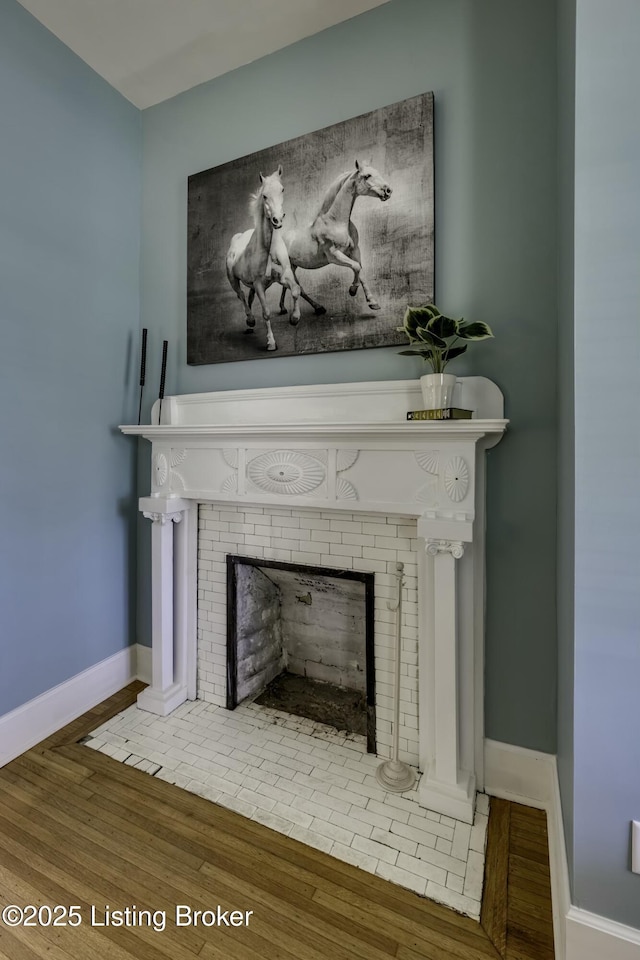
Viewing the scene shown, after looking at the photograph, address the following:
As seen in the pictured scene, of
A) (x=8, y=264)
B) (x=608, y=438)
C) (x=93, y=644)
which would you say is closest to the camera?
(x=608, y=438)

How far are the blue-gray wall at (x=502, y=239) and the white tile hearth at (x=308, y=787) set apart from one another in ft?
1.55

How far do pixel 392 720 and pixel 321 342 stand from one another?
1.67 m

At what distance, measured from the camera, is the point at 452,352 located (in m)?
1.61

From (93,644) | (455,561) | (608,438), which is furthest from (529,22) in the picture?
(93,644)

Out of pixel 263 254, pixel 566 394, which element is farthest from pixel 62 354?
pixel 566 394

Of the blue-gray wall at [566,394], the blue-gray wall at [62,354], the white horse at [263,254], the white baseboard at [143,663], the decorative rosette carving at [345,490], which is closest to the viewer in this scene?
the blue-gray wall at [566,394]

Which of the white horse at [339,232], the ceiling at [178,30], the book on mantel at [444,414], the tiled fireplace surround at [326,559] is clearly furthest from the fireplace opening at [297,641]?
the ceiling at [178,30]

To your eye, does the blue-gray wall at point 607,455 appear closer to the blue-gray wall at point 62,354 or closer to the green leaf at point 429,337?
the green leaf at point 429,337

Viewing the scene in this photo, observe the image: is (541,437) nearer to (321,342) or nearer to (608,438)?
(608,438)

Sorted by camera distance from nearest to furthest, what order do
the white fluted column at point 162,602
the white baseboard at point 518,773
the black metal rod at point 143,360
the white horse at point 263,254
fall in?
1. the white baseboard at point 518,773
2. the white horse at point 263,254
3. the white fluted column at point 162,602
4. the black metal rod at point 143,360

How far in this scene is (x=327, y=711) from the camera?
2133mm

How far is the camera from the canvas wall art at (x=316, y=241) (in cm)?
176

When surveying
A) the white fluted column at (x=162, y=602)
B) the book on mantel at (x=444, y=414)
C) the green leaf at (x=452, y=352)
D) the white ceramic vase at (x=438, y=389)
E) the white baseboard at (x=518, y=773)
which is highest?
the green leaf at (x=452, y=352)

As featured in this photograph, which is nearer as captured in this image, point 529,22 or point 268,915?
point 268,915
